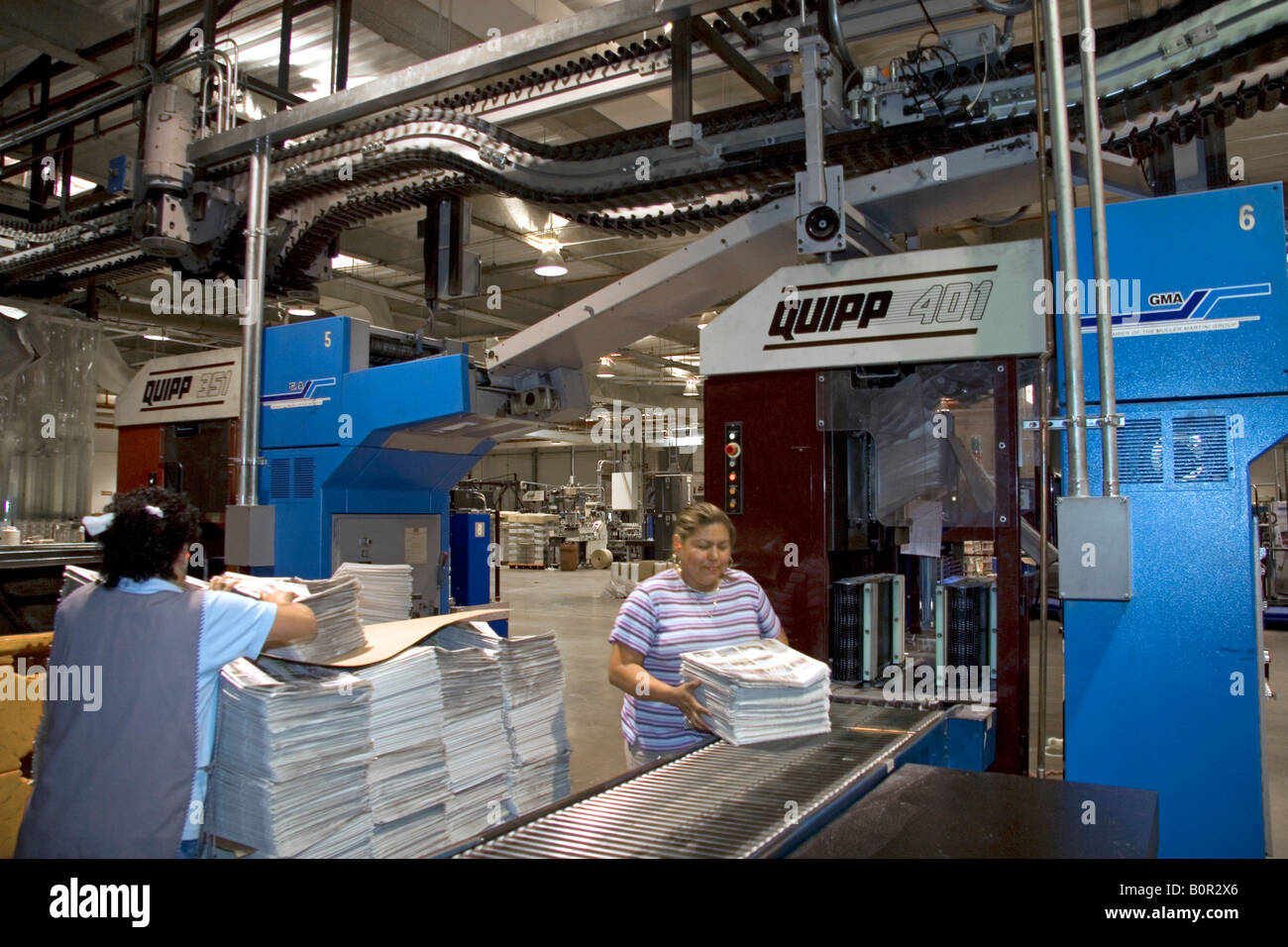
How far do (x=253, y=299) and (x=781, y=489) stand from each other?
2957mm

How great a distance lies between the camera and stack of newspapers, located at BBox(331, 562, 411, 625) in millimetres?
3871

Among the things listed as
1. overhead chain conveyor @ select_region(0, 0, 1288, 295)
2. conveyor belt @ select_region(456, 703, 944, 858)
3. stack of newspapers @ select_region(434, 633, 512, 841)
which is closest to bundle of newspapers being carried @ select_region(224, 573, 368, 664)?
stack of newspapers @ select_region(434, 633, 512, 841)

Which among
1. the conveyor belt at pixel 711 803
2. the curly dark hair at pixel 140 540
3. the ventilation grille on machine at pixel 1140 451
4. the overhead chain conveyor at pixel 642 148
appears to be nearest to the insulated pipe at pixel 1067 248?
the ventilation grille on machine at pixel 1140 451

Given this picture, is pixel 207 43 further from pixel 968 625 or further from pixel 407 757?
pixel 968 625

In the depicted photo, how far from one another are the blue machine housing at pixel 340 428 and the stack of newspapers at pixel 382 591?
0.82 meters

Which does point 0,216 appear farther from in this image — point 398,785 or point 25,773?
point 398,785

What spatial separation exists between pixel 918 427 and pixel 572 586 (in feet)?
40.4

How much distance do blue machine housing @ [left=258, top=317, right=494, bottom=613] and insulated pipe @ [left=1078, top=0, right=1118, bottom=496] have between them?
2.79m

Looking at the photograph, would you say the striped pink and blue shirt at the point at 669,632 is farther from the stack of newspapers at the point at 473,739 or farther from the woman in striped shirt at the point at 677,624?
the stack of newspapers at the point at 473,739

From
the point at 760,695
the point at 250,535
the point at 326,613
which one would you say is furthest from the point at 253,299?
the point at 760,695

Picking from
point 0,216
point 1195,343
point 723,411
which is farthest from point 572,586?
point 1195,343

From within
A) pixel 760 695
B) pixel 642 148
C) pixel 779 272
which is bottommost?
pixel 760 695

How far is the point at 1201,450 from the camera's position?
2752mm

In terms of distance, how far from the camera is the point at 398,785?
9.23ft
